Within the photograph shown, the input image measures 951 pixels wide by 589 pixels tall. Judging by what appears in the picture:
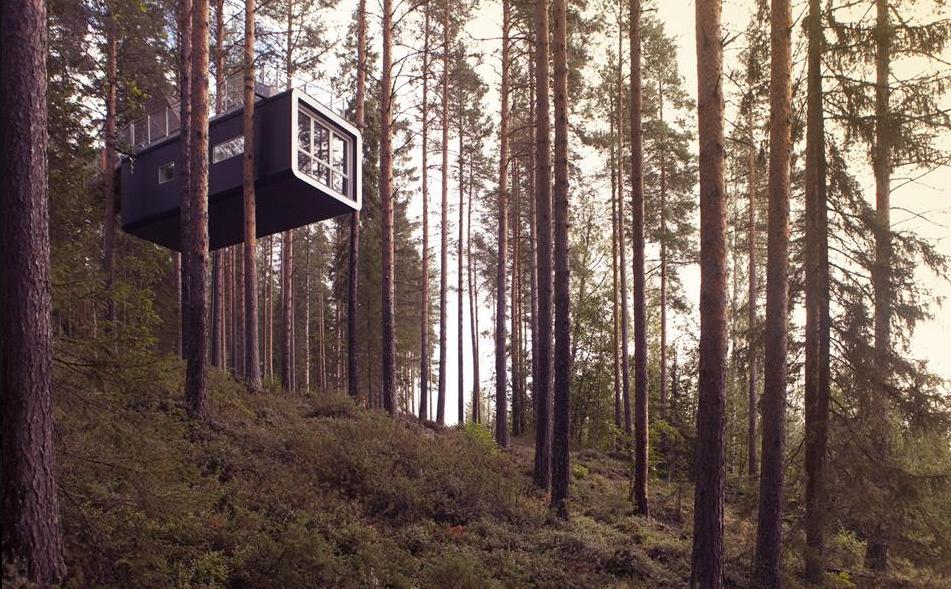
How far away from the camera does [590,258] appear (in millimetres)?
29266

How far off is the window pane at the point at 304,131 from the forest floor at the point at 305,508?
6.37 metres

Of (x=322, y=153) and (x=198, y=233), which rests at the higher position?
(x=322, y=153)

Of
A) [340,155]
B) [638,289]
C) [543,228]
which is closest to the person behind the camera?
[543,228]

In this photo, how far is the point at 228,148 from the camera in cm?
1778

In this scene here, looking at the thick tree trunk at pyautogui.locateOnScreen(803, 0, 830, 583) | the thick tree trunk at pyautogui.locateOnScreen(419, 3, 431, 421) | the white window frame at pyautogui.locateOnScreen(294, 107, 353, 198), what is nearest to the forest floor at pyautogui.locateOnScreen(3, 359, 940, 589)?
the thick tree trunk at pyautogui.locateOnScreen(803, 0, 830, 583)

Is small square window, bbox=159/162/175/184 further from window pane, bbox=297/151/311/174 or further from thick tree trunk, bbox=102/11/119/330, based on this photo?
window pane, bbox=297/151/311/174

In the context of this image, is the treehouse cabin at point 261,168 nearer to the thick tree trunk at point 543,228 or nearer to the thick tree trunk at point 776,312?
the thick tree trunk at point 543,228

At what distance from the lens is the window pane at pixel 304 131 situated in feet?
55.0

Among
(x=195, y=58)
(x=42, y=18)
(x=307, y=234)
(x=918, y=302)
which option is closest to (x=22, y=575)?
(x=42, y=18)

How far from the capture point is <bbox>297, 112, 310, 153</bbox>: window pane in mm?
16766

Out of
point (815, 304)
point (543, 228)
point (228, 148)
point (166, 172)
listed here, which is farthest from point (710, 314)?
point (166, 172)

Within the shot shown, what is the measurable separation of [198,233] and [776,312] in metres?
10.4

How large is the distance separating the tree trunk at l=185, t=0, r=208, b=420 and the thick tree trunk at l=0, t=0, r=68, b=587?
262 inches

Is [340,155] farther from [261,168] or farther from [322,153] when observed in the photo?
[261,168]
